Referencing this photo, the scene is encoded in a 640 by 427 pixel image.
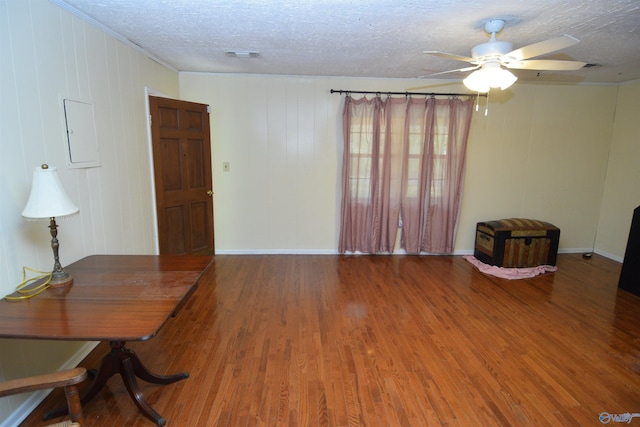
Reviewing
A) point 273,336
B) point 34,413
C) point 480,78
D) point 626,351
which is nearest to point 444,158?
point 480,78

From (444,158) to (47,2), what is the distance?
4185 millimetres

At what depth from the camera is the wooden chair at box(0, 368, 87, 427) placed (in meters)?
1.24

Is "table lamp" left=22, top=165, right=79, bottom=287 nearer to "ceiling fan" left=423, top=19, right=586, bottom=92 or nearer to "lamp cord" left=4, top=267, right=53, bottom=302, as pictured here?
"lamp cord" left=4, top=267, right=53, bottom=302

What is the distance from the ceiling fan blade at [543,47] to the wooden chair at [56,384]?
291 centimetres

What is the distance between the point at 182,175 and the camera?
387 cm

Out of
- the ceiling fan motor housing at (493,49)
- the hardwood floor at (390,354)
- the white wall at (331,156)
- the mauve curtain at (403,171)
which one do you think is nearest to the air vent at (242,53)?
the white wall at (331,156)

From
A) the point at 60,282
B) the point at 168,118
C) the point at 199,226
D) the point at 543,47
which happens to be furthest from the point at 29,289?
the point at 543,47

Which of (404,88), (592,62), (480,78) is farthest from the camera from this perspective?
(404,88)

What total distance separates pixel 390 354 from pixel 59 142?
2.70 m

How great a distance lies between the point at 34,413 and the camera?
6.23ft

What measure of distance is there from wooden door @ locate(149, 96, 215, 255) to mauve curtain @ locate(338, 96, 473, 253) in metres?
1.80

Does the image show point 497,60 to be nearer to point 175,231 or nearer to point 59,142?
point 59,142

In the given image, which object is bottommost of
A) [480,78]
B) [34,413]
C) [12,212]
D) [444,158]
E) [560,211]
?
[34,413]

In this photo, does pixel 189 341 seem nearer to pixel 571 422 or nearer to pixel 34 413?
pixel 34 413
